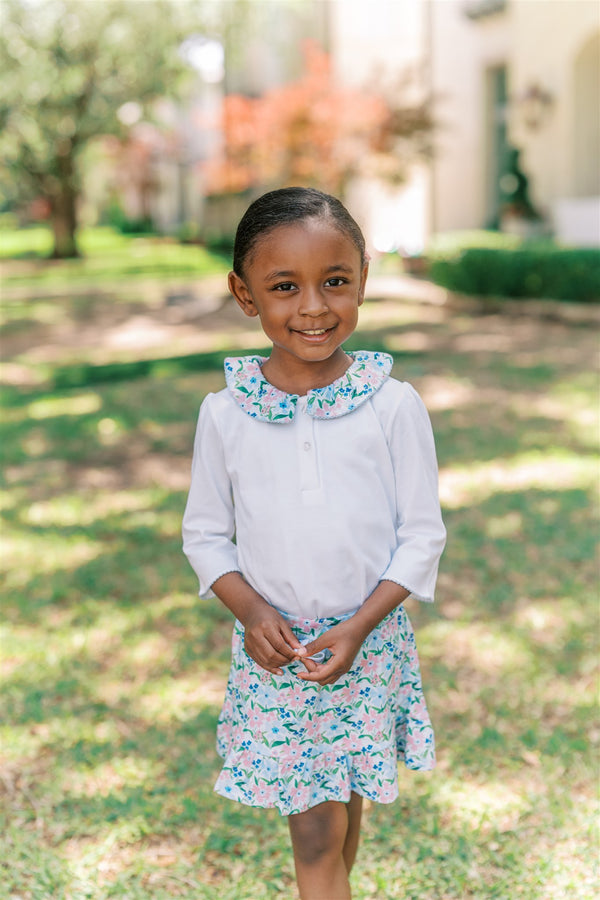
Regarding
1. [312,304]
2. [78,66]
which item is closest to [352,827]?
[312,304]

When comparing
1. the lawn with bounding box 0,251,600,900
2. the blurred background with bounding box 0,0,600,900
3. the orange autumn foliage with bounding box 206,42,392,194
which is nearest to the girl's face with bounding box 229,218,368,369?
the blurred background with bounding box 0,0,600,900

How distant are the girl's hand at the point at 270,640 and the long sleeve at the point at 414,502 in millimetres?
204

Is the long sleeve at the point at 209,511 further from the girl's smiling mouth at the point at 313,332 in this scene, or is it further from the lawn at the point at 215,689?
the lawn at the point at 215,689

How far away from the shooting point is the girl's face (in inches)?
64.4

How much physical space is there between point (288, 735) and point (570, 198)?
12141 mm

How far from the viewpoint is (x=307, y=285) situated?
5.42 ft

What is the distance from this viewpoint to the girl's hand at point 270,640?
1674mm

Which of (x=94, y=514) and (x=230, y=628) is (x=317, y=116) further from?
(x=230, y=628)

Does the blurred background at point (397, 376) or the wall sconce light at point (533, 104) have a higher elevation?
the wall sconce light at point (533, 104)

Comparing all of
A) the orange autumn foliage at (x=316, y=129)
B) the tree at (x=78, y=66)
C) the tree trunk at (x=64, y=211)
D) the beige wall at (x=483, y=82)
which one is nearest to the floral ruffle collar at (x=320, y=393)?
the beige wall at (x=483, y=82)

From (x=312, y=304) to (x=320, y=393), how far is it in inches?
6.8

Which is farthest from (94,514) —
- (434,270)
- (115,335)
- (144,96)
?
(144,96)

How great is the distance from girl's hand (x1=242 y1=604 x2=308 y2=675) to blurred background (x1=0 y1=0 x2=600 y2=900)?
31.4 inches

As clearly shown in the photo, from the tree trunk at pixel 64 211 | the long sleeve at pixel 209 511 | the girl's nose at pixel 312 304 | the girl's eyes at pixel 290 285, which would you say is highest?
the girl's eyes at pixel 290 285
